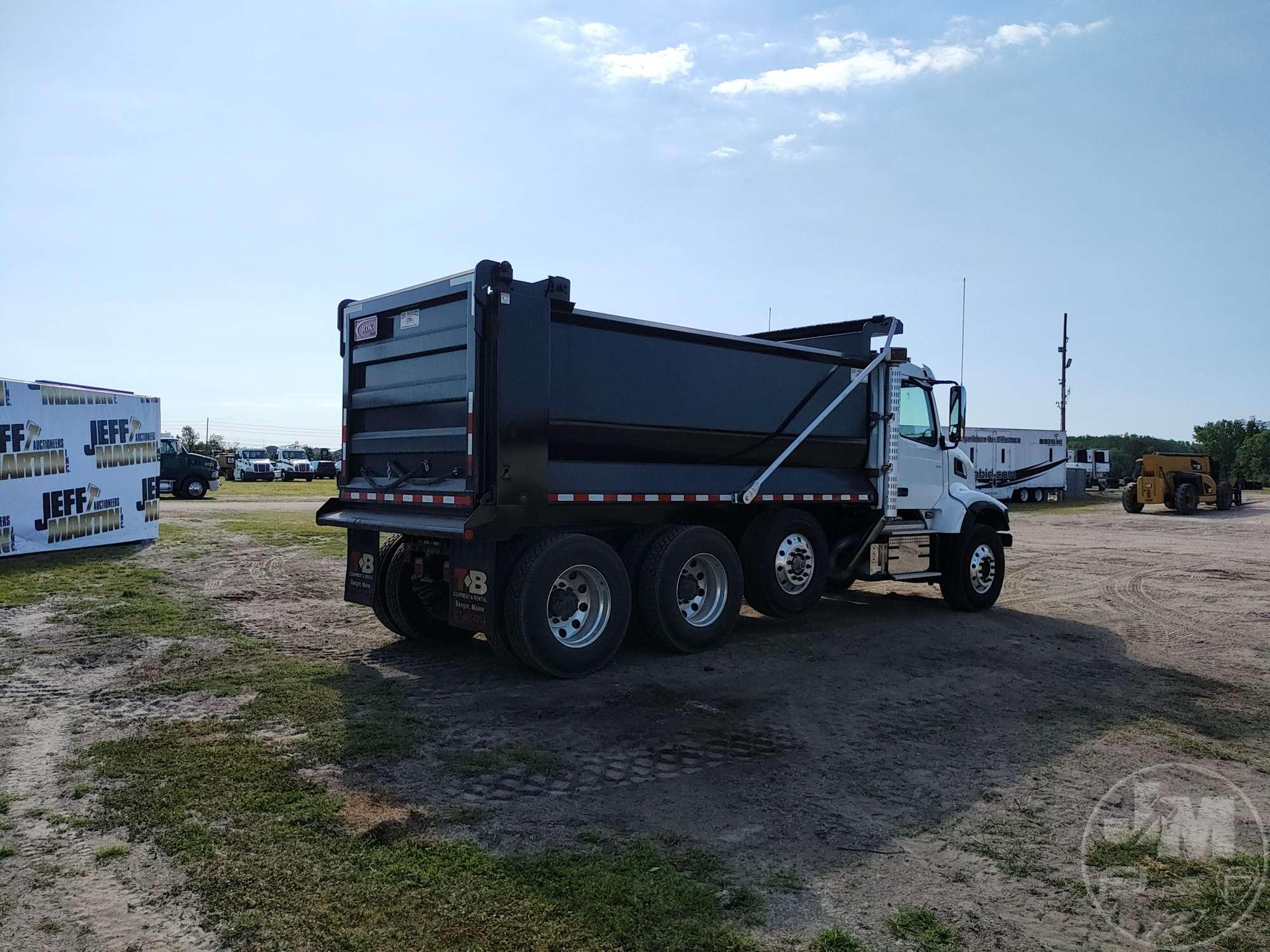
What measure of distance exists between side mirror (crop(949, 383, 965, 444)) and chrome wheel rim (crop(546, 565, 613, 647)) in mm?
5478

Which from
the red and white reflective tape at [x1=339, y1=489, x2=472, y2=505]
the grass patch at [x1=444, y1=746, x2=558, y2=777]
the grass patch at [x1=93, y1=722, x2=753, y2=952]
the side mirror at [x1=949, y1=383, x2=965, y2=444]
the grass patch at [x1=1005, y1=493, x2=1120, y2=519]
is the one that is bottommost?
the grass patch at [x1=444, y1=746, x2=558, y2=777]

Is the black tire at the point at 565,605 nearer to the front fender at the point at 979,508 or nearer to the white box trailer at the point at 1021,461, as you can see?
the front fender at the point at 979,508

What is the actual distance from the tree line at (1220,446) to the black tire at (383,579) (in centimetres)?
7466

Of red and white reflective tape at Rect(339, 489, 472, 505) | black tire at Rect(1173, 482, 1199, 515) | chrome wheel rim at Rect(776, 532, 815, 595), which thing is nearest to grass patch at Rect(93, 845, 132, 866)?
red and white reflective tape at Rect(339, 489, 472, 505)

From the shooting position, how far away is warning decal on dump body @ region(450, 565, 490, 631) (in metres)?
7.27

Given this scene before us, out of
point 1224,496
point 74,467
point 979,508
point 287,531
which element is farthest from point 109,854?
point 1224,496

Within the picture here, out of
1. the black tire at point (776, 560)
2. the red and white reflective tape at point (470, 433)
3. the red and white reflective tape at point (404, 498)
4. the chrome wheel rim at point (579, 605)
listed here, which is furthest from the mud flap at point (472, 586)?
the black tire at point (776, 560)

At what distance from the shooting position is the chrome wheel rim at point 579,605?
759 cm

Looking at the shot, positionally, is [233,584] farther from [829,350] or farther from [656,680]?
[829,350]

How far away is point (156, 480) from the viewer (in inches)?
688

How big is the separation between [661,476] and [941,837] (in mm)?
4529

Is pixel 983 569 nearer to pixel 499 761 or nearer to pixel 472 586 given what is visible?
pixel 472 586

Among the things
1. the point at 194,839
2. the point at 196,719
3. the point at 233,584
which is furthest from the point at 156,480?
the point at 194,839
